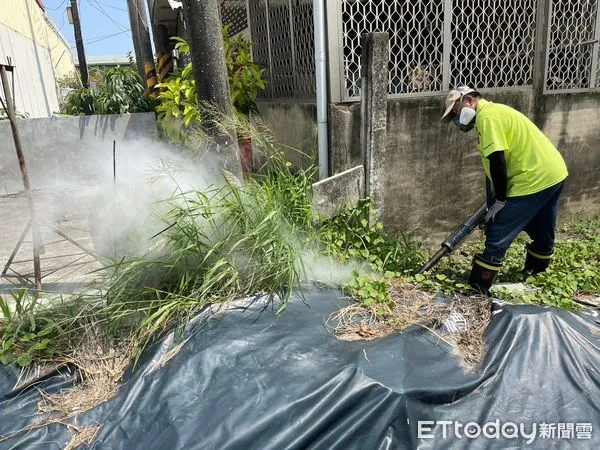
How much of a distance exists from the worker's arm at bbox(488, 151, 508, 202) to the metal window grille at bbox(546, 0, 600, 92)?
233 centimetres

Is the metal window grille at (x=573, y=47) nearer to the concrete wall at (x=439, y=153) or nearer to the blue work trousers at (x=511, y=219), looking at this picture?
the concrete wall at (x=439, y=153)

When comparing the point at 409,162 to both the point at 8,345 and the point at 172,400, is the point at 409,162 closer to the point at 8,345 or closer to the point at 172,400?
the point at 172,400

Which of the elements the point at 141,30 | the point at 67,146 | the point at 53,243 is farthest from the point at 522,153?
the point at 141,30

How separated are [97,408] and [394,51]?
13.1 ft

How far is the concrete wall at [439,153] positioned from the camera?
4.51 metres

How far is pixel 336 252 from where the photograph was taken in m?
3.70

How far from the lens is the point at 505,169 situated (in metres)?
3.48

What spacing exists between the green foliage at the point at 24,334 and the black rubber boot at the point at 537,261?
12.8ft

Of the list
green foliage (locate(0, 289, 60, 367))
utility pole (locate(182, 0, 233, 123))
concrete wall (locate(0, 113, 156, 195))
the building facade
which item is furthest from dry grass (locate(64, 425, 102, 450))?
the building facade

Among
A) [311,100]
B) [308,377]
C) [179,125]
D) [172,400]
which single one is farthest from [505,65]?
[172,400]

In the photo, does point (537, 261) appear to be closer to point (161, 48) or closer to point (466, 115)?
point (466, 115)

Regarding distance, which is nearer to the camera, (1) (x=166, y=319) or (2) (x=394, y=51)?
(1) (x=166, y=319)

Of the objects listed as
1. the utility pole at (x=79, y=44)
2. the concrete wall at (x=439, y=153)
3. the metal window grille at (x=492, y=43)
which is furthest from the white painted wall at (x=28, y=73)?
the metal window grille at (x=492, y=43)

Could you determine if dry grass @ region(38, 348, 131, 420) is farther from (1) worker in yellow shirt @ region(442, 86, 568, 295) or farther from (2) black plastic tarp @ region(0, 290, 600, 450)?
(1) worker in yellow shirt @ region(442, 86, 568, 295)
